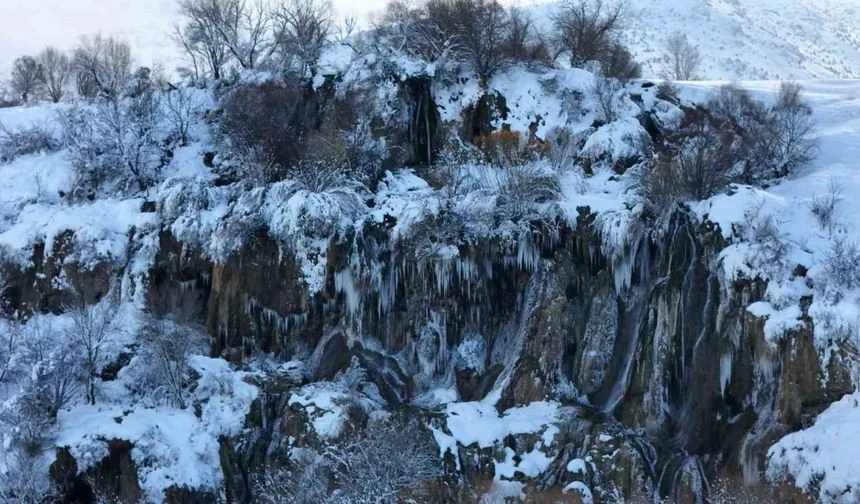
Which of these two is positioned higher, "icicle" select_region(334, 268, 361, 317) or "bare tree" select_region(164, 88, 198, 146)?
"bare tree" select_region(164, 88, 198, 146)

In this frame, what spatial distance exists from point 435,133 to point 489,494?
1685 centimetres

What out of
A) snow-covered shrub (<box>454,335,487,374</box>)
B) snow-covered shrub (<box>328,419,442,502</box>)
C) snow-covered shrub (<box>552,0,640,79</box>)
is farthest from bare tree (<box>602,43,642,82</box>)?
snow-covered shrub (<box>328,419,442,502</box>)

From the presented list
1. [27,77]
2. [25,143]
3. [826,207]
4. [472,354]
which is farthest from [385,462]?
[27,77]

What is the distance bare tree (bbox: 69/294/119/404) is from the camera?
24422 millimetres

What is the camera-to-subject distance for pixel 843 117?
33844 millimetres

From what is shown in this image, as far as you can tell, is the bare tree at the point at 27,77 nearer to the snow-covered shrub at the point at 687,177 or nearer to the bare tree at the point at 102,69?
the bare tree at the point at 102,69

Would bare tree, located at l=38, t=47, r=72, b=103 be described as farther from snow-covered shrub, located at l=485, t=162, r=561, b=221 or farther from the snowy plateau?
snow-covered shrub, located at l=485, t=162, r=561, b=221

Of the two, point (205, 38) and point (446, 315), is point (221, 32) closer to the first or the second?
point (205, 38)

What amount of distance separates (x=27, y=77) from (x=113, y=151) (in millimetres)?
18569

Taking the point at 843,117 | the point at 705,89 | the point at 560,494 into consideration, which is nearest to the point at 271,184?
the point at 560,494

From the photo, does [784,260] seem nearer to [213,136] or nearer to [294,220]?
[294,220]

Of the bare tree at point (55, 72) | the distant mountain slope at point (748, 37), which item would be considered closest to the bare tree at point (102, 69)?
the bare tree at point (55, 72)

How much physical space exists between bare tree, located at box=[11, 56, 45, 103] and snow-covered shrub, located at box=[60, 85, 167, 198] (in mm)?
15191

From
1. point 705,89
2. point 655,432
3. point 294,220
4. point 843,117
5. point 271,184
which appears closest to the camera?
point 655,432
